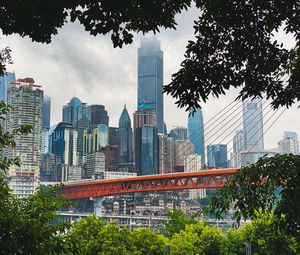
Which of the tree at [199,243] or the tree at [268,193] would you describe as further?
the tree at [199,243]

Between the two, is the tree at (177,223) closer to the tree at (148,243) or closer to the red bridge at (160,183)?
the tree at (148,243)

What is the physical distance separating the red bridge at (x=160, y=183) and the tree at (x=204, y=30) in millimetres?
64048

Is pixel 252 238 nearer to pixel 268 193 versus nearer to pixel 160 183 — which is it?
pixel 268 193

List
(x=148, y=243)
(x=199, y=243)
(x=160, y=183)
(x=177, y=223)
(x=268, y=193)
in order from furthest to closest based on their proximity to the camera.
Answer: (x=160, y=183) → (x=177, y=223) → (x=199, y=243) → (x=148, y=243) → (x=268, y=193)

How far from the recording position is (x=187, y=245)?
31.6 metres

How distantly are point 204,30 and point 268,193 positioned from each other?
118 inches

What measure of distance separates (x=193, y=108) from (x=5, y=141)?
213 inches

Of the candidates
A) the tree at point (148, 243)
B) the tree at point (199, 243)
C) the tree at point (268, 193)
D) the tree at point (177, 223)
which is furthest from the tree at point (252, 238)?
the tree at point (268, 193)

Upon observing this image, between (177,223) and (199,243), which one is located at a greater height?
(177,223)

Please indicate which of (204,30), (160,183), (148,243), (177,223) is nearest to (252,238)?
(148,243)

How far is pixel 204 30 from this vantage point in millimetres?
4844

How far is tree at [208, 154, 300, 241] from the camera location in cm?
607

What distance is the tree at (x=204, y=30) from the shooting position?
4.17m

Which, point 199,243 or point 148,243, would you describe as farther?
point 199,243
